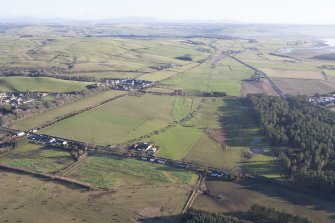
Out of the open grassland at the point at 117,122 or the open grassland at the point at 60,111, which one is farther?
the open grassland at the point at 60,111

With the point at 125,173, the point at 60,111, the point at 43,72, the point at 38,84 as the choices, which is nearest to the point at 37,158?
the point at 125,173

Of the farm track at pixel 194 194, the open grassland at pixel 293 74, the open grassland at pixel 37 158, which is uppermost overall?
the open grassland at pixel 293 74

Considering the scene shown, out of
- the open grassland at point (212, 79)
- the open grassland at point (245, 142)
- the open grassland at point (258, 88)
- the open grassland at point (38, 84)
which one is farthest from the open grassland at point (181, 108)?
the open grassland at point (38, 84)

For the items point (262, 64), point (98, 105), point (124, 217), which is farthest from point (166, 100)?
point (262, 64)

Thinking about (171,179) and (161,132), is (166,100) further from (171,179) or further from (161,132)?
(171,179)

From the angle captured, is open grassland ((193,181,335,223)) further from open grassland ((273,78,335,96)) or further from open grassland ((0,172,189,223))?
open grassland ((273,78,335,96))

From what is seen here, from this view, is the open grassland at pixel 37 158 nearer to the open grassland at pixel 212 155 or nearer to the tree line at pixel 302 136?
the open grassland at pixel 212 155

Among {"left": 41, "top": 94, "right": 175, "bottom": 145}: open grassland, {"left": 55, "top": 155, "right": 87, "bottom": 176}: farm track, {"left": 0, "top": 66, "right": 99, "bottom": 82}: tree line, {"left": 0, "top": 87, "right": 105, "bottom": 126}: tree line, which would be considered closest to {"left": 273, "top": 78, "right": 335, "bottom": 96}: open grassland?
{"left": 41, "top": 94, "right": 175, "bottom": 145}: open grassland
